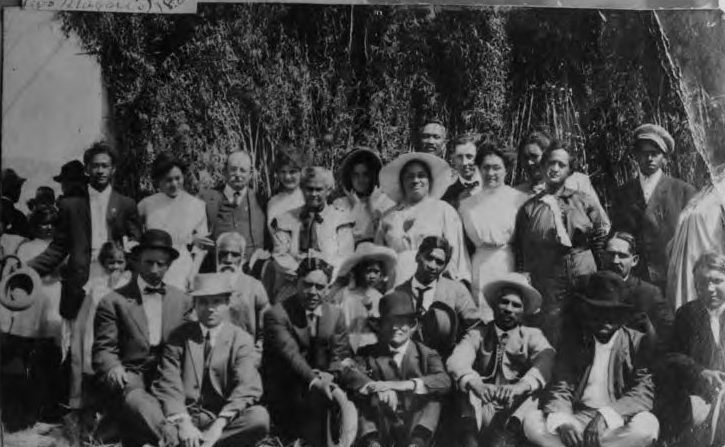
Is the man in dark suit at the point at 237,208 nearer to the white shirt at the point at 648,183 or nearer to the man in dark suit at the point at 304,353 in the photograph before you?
the man in dark suit at the point at 304,353

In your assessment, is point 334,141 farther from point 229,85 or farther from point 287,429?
point 287,429

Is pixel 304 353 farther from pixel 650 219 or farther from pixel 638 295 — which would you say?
pixel 650 219

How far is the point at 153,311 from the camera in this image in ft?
11.6

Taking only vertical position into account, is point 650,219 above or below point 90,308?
above

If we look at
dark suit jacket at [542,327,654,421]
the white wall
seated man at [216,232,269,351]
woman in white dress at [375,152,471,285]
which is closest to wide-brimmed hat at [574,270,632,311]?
dark suit jacket at [542,327,654,421]

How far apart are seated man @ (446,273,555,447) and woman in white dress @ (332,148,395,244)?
510mm

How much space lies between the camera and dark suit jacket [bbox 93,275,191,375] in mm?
3490

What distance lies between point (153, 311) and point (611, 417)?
1769 millimetres

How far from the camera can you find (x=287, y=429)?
3525mm

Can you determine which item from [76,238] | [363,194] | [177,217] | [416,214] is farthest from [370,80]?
[76,238]

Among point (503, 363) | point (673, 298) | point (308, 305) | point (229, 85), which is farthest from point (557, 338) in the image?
point (229, 85)

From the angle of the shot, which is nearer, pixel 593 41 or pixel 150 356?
pixel 150 356

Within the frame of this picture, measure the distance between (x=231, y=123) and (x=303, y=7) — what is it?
0.53m

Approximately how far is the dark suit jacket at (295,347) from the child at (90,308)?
57cm
